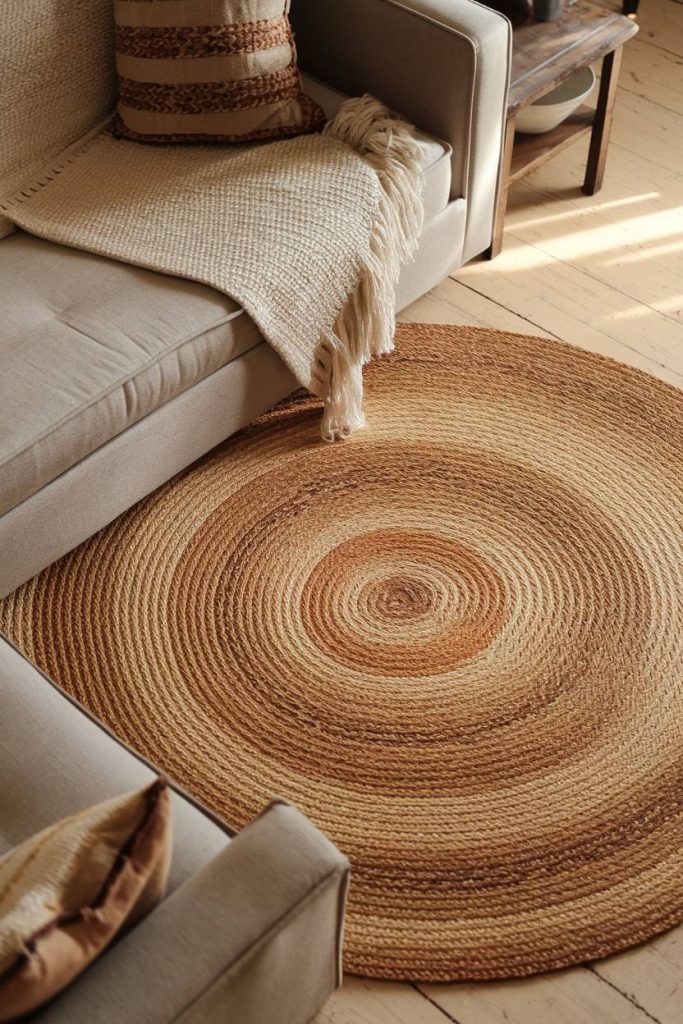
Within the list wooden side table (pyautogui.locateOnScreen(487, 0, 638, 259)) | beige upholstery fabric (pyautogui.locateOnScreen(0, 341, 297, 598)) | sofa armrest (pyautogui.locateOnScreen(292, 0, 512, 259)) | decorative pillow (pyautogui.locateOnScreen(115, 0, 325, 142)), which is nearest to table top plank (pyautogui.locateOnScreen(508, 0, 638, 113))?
wooden side table (pyautogui.locateOnScreen(487, 0, 638, 259))

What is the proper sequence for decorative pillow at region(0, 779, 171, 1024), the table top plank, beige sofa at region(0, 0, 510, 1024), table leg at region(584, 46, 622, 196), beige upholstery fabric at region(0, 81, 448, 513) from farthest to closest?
table leg at region(584, 46, 622, 196) → the table top plank → beige upholstery fabric at region(0, 81, 448, 513) → beige sofa at region(0, 0, 510, 1024) → decorative pillow at region(0, 779, 171, 1024)

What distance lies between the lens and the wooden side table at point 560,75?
2.37 meters

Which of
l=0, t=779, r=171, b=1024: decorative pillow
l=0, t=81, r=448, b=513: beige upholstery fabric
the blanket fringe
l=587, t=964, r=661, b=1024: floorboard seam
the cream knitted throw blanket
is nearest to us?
l=0, t=779, r=171, b=1024: decorative pillow

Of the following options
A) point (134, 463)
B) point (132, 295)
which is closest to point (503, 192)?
point (132, 295)

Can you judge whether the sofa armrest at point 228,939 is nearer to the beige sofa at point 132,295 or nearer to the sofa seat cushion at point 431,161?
the beige sofa at point 132,295

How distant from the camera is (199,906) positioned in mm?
1085

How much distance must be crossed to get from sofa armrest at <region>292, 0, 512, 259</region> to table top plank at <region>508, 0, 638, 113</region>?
4.8 inches

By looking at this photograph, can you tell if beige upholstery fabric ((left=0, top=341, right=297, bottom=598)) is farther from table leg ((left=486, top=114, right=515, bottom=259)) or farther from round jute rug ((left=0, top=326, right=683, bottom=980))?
table leg ((left=486, top=114, right=515, bottom=259))

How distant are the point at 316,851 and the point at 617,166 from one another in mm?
2209

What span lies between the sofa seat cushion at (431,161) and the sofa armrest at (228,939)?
1.39 m

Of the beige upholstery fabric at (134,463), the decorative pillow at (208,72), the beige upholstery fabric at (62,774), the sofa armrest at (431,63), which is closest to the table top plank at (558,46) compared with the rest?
the sofa armrest at (431,63)

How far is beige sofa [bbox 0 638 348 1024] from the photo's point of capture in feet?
3.41

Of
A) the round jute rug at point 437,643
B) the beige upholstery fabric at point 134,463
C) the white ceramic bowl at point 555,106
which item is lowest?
the round jute rug at point 437,643

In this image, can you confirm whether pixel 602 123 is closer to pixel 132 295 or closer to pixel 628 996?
pixel 132 295
